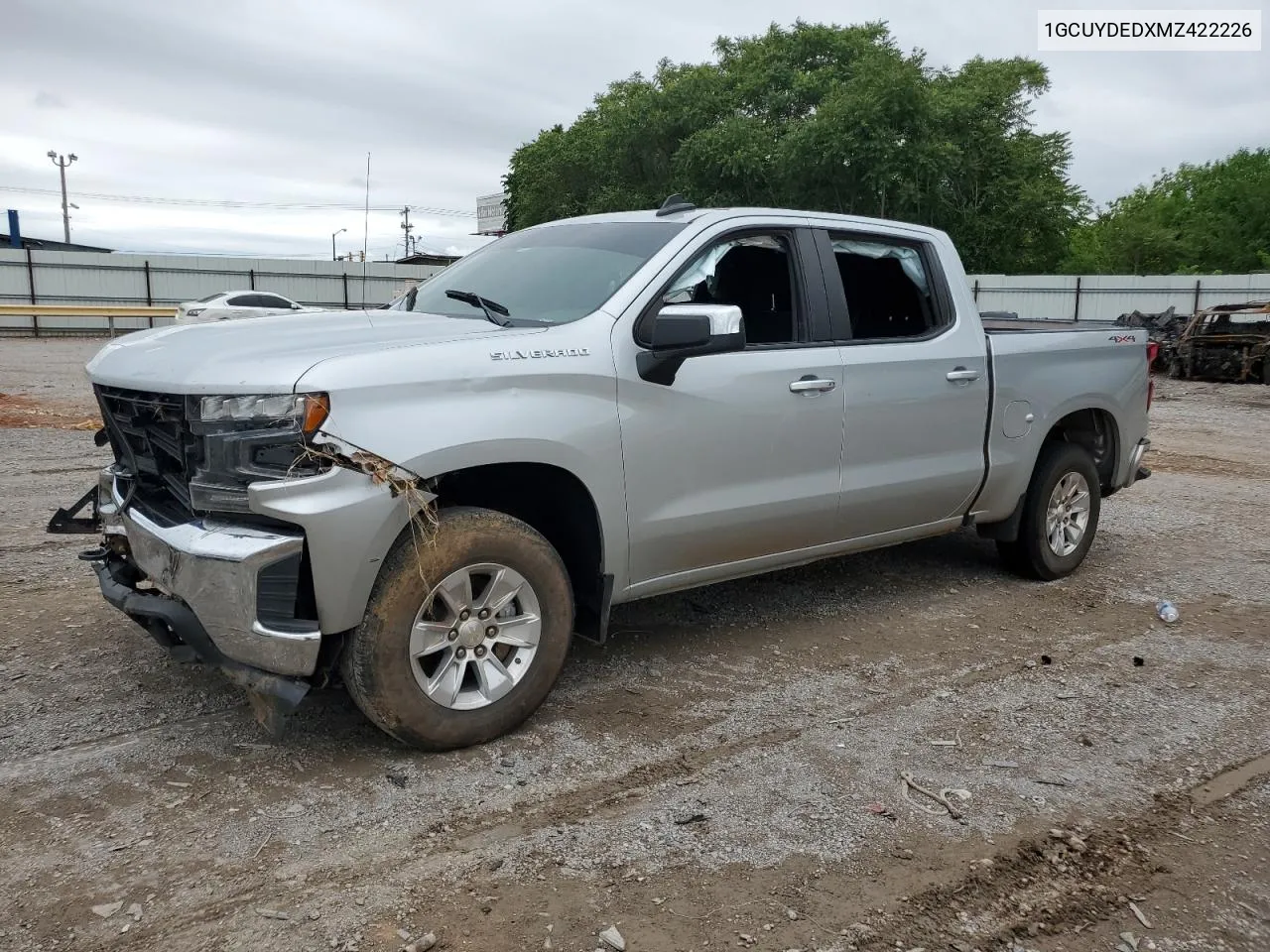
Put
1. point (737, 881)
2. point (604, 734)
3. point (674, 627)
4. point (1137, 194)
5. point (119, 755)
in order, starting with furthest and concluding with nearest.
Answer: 1. point (1137, 194)
2. point (674, 627)
3. point (604, 734)
4. point (119, 755)
5. point (737, 881)

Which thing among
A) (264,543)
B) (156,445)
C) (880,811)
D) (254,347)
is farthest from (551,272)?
(880,811)

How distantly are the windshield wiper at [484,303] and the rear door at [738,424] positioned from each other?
528mm

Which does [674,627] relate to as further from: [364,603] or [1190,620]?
[1190,620]

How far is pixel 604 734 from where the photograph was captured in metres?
3.85

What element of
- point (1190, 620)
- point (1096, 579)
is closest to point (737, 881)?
point (1190, 620)

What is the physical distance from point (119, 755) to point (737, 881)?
7.07ft

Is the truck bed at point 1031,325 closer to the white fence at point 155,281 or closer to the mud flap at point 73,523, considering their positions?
the mud flap at point 73,523

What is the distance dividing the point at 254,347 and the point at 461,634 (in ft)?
3.88

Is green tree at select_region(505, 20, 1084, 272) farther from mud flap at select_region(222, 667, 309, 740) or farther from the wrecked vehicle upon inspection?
mud flap at select_region(222, 667, 309, 740)

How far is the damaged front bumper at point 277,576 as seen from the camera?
10.3ft

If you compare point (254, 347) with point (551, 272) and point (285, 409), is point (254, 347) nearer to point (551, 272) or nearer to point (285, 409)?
point (285, 409)

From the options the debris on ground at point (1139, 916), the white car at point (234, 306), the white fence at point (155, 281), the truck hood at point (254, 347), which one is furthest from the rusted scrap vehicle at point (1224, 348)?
the white fence at point (155, 281)

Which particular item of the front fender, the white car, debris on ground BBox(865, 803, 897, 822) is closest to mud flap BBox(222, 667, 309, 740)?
the front fender

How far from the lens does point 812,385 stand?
450 centimetres
